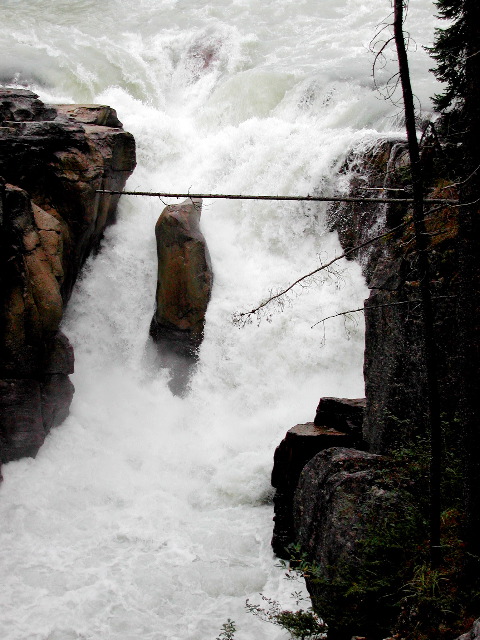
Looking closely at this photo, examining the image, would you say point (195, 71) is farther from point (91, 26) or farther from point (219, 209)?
point (219, 209)

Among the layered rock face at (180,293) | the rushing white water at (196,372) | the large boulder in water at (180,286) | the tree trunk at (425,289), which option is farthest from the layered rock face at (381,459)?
the large boulder in water at (180,286)

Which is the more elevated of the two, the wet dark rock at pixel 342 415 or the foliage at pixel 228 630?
the wet dark rock at pixel 342 415

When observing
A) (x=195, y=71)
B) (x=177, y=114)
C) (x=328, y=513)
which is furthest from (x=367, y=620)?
(x=195, y=71)

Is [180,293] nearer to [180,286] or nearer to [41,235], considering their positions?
[180,286]

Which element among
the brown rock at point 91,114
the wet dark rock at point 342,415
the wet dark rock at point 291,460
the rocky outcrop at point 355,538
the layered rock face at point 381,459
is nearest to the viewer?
the rocky outcrop at point 355,538

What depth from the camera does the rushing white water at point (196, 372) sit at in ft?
27.4

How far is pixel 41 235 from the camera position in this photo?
1121cm

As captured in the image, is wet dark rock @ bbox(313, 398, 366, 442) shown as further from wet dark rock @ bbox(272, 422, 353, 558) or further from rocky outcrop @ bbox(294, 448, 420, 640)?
rocky outcrop @ bbox(294, 448, 420, 640)

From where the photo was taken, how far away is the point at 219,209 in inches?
600

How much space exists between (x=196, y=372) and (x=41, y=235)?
414 centimetres

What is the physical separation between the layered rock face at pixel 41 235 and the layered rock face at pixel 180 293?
160 centimetres

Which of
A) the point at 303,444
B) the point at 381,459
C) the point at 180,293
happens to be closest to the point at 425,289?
the point at 381,459

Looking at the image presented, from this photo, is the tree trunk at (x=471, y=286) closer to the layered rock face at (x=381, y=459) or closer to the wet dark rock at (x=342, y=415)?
the layered rock face at (x=381, y=459)

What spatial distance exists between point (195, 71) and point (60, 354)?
16274 millimetres
